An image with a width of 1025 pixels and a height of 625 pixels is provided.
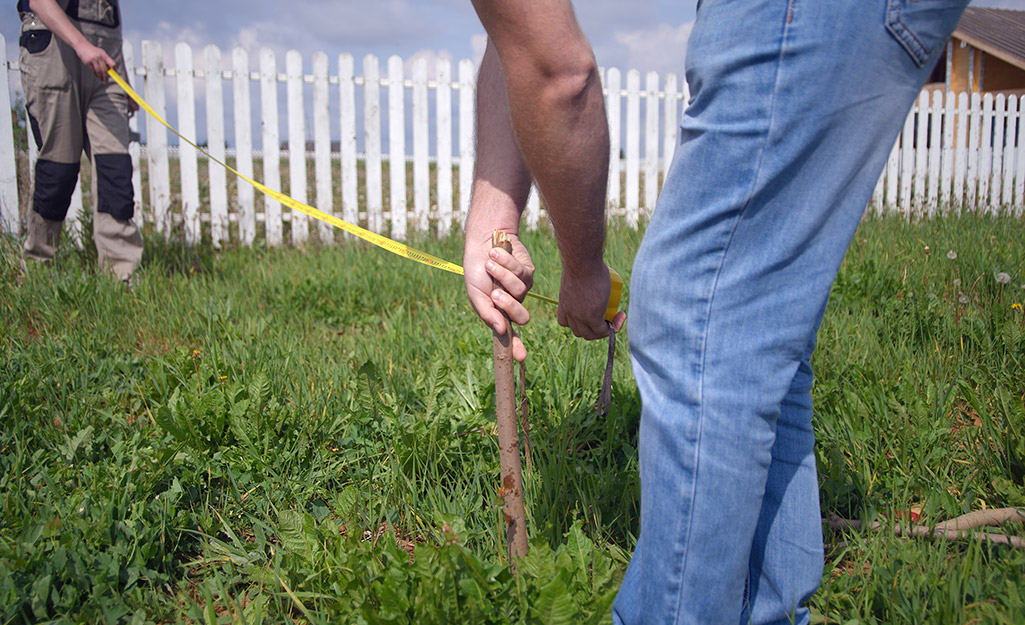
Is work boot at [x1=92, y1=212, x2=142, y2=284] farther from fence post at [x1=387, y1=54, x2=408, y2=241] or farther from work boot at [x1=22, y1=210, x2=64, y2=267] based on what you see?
fence post at [x1=387, y1=54, x2=408, y2=241]

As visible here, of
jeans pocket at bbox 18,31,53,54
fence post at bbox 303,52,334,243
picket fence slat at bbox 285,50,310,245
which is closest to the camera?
jeans pocket at bbox 18,31,53,54

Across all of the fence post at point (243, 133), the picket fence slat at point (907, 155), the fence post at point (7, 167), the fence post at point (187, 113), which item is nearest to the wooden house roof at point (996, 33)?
the picket fence slat at point (907, 155)

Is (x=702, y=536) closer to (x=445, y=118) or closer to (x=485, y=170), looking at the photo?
(x=485, y=170)

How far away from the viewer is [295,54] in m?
6.19

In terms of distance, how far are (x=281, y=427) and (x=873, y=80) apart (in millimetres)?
1789

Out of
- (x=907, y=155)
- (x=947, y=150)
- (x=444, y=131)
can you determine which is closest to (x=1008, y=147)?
(x=947, y=150)

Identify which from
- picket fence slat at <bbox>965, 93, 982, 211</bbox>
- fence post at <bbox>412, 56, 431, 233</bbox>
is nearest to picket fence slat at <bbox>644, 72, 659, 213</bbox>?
fence post at <bbox>412, 56, 431, 233</bbox>

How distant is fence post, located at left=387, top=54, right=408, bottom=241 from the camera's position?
650cm

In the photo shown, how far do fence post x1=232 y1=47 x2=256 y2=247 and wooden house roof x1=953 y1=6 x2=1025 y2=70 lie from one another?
10.4 meters

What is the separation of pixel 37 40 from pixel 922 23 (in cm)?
443

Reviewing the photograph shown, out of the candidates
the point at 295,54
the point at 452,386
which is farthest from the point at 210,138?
the point at 452,386

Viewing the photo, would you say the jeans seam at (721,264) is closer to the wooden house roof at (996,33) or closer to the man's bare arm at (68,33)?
the man's bare arm at (68,33)

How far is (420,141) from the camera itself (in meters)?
6.70

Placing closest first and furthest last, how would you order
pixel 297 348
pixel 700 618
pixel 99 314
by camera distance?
pixel 700 618 → pixel 297 348 → pixel 99 314
